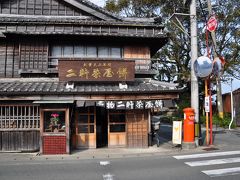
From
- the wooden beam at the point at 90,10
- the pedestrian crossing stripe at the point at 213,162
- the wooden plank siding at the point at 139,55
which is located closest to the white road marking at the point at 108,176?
the pedestrian crossing stripe at the point at 213,162

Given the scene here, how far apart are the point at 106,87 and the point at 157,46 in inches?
227

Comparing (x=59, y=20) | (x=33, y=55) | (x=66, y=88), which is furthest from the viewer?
(x=59, y=20)

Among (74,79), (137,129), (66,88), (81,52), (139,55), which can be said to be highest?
(81,52)

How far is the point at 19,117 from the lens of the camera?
1684cm

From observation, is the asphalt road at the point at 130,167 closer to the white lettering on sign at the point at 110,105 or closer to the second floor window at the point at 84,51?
the white lettering on sign at the point at 110,105

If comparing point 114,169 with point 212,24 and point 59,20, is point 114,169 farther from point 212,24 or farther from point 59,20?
point 59,20

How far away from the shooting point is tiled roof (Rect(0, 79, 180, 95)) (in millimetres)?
16172

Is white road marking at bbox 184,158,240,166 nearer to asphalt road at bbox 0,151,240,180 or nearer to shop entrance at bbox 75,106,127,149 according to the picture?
asphalt road at bbox 0,151,240,180

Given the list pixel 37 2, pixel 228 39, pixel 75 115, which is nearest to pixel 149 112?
pixel 75 115

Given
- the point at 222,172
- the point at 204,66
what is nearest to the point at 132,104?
the point at 204,66

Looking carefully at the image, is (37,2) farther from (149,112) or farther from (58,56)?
(149,112)

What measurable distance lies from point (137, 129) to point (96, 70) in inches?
164

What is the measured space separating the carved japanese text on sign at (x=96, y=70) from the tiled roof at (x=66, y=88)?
465 mm

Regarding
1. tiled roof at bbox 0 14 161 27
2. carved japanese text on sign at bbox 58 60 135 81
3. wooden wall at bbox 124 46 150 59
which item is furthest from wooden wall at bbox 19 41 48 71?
wooden wall at bbox 124 46 150 59
